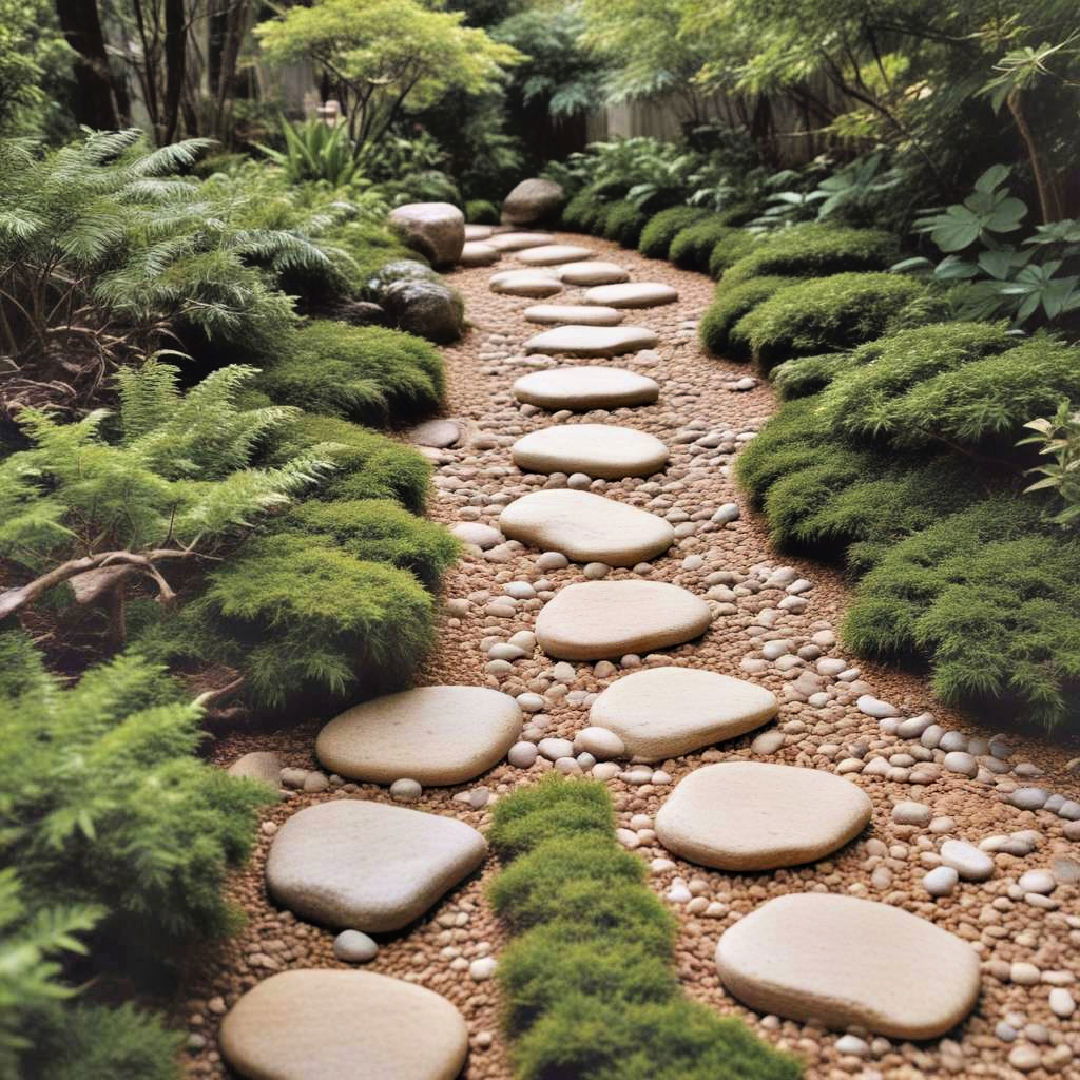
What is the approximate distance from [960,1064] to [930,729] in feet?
3.87

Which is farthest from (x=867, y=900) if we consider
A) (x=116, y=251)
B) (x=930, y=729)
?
(x=116, y=251)

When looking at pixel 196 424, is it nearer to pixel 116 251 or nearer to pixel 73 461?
pixel 73 461

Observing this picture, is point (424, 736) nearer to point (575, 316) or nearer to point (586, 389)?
point (586, 389)

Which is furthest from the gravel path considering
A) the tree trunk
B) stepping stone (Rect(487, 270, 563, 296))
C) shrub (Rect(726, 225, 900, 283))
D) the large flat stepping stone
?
the tree trunk

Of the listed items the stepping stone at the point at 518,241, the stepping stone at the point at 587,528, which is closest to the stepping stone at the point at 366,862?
the stepping stone at the point at 587,528

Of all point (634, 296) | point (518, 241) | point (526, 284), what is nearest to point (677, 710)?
point (634, 296)

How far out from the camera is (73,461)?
3.08 meters

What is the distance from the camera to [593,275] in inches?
306

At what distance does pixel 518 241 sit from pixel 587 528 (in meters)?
5.73

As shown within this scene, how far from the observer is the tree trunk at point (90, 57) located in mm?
7148

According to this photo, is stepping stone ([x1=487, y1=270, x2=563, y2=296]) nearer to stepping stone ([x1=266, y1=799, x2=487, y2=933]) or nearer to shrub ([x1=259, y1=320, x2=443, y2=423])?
shrub ([x1=259, y1=320, x2=443, y2=423])

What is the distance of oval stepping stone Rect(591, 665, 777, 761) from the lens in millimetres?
3037

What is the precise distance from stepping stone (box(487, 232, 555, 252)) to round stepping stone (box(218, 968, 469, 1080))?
7712 mm

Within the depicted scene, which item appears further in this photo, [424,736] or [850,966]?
[424,736]
